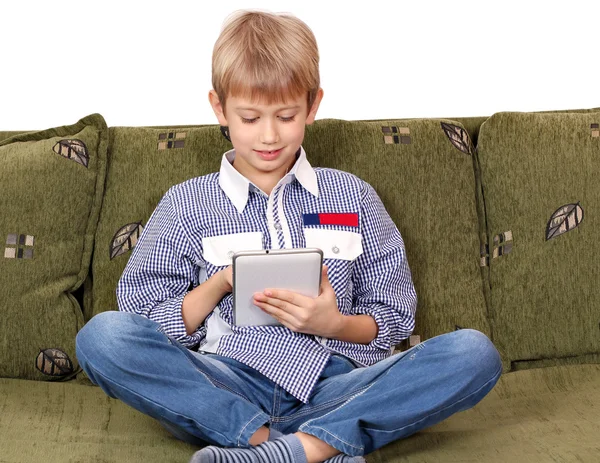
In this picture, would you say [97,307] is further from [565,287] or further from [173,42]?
[565,287]

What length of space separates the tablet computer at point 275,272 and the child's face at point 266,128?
0.88 feet

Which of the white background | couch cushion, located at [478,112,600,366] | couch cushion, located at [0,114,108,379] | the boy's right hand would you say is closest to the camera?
the boy's right hand

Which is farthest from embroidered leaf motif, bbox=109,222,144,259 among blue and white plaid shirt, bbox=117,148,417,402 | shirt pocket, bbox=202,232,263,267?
shirt pocket, bbox=202,232,263,267

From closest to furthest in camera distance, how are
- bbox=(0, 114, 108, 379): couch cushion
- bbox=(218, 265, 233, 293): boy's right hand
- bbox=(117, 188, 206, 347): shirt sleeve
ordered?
1. bbox=(218, 265, 233, 293): boy's right hand
2. bbox=(117, 188, 206, 347): shirt sleeve
3. bbox=(0, 114, 108, 379): couch cushion

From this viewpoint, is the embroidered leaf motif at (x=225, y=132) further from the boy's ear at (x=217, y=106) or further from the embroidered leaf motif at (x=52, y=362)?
the embroidered leaf motif at (x=52, y=362)

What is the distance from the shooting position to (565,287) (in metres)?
1.90

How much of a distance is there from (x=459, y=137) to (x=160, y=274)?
73 centimetres

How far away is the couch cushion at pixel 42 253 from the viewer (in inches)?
70.4

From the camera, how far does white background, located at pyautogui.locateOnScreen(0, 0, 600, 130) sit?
7.39 feet

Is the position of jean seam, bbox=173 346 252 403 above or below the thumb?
below

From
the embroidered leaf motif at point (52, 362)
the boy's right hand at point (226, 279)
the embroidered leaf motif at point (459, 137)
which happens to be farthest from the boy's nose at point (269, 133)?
the embroidered leaf motif at point (52, 362)

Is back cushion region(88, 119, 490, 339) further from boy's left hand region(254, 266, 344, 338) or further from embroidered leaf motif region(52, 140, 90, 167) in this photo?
boy's left hand region(254, 266, 344, 338)

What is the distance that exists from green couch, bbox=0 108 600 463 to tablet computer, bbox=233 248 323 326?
17.0 inches

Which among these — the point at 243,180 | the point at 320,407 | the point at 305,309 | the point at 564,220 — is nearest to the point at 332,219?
the point at 243,180
